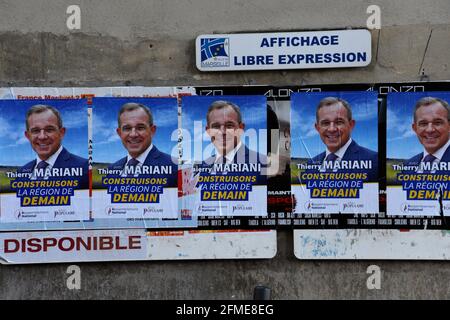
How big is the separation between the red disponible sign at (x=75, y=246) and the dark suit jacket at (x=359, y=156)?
204 cm

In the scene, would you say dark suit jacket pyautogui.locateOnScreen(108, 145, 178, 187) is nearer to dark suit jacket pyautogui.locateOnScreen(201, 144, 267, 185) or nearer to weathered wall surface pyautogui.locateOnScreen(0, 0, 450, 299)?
dark suit jacket pyautogui.locateOnScreen(201, 144, 267, 185)

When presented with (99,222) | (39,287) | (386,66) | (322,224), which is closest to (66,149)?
(99,222)

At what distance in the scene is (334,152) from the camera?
26.9 ft

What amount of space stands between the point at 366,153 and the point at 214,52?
1.94 meters

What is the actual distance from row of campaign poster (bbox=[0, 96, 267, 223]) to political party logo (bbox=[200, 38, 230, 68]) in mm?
388

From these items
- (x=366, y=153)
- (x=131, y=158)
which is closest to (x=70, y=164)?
(x=131, y=158)

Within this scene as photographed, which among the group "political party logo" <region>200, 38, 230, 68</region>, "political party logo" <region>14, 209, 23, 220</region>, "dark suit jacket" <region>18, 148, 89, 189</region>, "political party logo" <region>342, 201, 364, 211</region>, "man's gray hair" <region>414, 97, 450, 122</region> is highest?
"political party logo" <region>200, 38, 230, 68</region>

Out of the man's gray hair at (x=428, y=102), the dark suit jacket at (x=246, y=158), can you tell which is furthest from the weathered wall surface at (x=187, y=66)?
the dark suit jacket at (x=246, y=158)

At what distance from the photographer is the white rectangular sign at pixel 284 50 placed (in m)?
8.11

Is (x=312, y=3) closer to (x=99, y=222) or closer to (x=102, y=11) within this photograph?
(x=102, y=11)

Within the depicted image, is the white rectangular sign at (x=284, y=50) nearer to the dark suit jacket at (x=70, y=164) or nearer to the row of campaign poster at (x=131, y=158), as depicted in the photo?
the row of campaign poster at (x=131, y=158)

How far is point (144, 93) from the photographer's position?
27.1 feet

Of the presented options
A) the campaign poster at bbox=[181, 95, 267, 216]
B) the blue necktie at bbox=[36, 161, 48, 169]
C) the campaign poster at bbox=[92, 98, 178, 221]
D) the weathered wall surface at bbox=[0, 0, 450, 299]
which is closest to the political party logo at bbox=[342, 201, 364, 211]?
the weathered wall surface at bbox=[0, 0, 450, 299]

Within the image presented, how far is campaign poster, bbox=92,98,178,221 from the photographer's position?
8.26 meters
